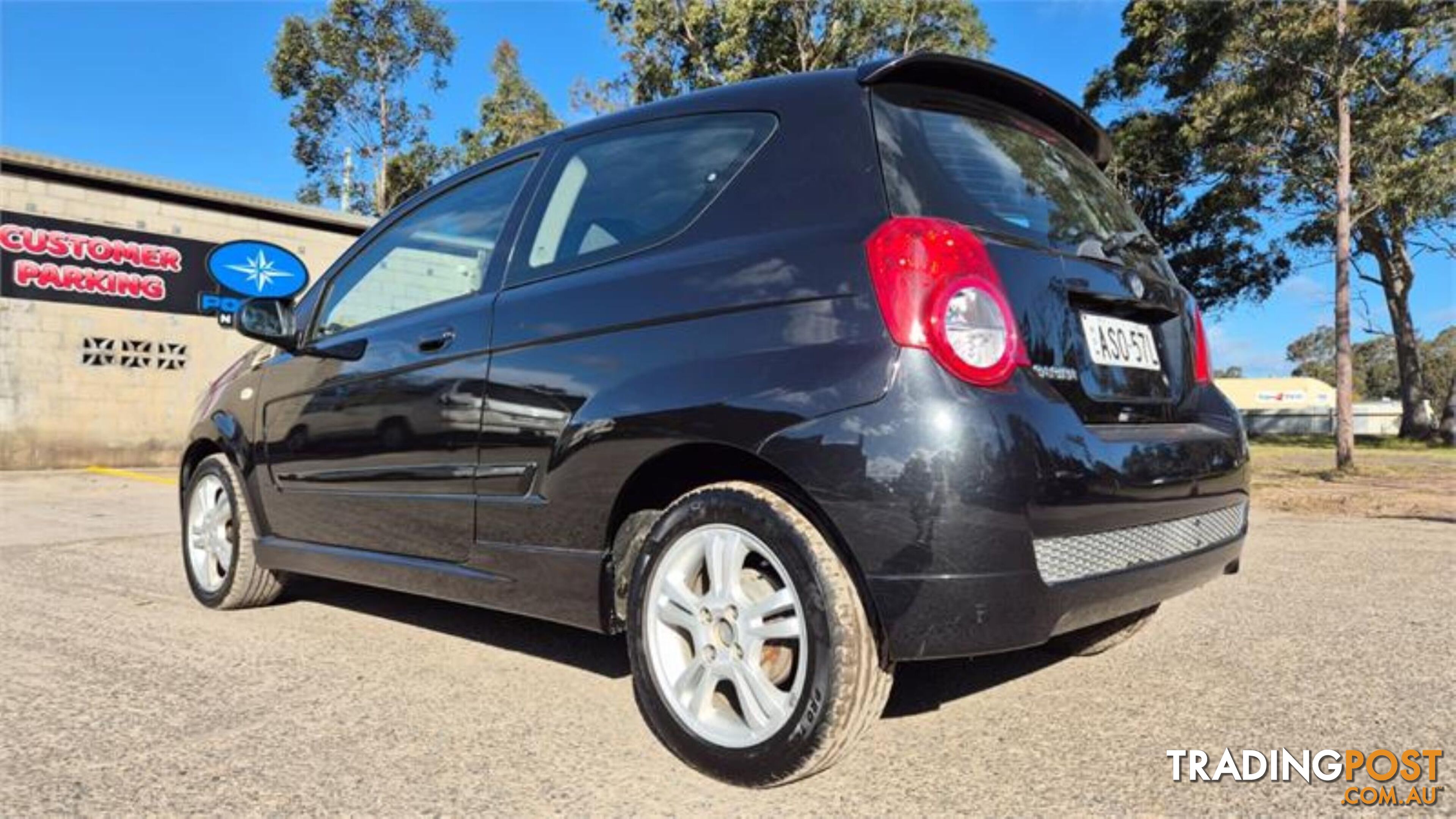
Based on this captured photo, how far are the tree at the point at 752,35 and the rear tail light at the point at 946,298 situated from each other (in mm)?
19442

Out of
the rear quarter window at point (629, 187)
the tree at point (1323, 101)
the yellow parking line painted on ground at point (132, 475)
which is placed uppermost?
the tree at point (1323, 101)

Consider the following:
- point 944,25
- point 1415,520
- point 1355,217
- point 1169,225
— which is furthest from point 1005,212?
point 1169,225

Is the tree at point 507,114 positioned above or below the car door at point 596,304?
above

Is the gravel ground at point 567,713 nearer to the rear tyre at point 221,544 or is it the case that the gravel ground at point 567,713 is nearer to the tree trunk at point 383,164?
the rear tyre at point 221,544

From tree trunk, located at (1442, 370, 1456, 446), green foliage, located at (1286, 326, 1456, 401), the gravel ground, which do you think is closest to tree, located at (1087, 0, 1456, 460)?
tree trunk, located at (1442, 370, 1456, 446)

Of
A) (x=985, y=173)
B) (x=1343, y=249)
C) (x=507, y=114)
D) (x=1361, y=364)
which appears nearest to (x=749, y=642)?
(x=985, y=173)

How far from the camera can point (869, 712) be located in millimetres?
2127

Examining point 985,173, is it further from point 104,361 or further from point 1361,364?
point 1361,364

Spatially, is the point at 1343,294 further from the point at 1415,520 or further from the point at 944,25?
the point at 944,25

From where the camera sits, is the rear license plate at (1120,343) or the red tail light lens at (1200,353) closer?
the rear license plate at (1120,343)

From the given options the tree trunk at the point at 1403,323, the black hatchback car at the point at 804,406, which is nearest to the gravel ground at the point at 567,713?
the black hatchback car at the point at 804,406

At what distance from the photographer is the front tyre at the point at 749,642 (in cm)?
208

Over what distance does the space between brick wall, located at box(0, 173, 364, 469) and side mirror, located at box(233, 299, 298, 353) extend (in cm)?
1094

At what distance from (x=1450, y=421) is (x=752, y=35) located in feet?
67.7
